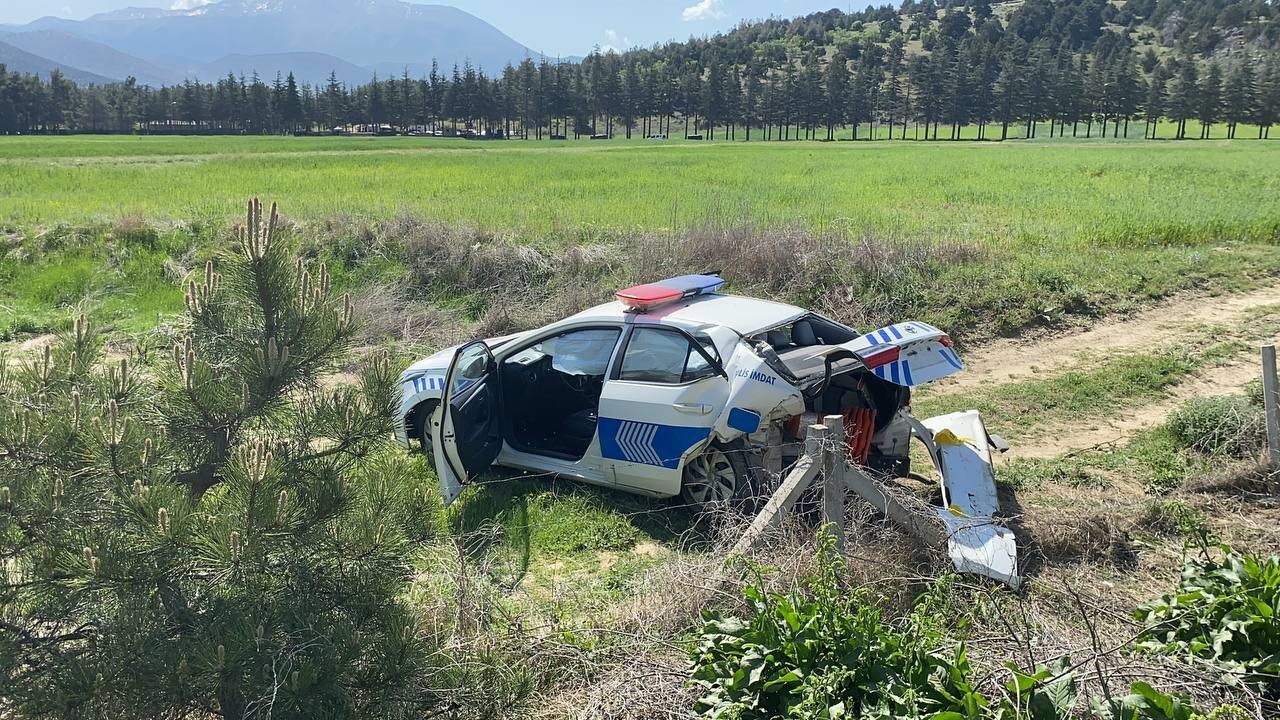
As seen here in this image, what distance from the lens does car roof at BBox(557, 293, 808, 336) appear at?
5.91 metres

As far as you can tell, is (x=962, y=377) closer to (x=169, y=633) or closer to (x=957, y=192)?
(x=169, y=633)

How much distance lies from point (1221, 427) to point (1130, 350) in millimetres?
3493

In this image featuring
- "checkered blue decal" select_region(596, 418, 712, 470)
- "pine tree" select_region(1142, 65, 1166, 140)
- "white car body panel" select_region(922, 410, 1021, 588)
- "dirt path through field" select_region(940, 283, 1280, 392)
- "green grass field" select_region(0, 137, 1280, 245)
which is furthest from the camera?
"pine tree" select_region(1142, 65, 1166, 140)

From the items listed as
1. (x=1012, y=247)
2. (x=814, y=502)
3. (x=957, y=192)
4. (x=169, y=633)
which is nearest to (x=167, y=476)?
(x=169, y=633)

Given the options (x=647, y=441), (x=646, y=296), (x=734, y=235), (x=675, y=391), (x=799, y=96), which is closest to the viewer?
(x=675, y=391)

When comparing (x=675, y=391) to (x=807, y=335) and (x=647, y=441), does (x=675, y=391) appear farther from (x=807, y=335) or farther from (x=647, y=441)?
(x=807, y=335)

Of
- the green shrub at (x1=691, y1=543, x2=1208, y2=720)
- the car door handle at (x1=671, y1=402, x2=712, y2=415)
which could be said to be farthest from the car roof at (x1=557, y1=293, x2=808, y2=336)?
the green shrub at (x1=691, y1=543, x2=1208, y2=720)

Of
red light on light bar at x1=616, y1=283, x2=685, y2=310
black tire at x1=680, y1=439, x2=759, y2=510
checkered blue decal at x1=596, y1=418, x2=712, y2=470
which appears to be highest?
red light on light bar at x1=616, y1=283, x2=685, y2=310

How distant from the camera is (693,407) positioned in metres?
5.61

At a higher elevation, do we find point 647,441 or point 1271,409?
point 1271,409

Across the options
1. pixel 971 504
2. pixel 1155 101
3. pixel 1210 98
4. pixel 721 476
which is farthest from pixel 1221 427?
pixel 1155 101

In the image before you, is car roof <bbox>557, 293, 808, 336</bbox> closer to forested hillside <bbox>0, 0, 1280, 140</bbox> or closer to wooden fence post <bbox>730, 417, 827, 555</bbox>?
wooden fence post <bbox>730, 417, 827, 555</bbox>

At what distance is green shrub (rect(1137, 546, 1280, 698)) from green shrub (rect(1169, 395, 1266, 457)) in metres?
3.88

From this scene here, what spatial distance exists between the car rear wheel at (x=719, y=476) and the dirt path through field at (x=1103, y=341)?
4305 millimetres
